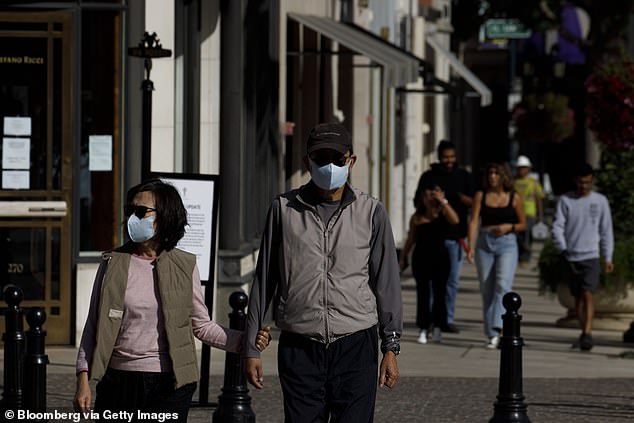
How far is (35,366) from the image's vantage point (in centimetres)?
852

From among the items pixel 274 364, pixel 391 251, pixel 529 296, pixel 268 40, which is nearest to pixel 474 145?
pixel 529 296

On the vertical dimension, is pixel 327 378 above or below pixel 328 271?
below

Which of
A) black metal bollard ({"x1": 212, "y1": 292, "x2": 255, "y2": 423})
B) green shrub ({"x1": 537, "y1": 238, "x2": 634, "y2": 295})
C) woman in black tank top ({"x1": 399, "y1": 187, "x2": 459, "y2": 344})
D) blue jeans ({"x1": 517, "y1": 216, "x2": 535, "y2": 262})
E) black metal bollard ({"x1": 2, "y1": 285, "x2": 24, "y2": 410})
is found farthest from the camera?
blue jeans ({"x1": 517, "y1": 216, "x2": 535, "y2": 262})

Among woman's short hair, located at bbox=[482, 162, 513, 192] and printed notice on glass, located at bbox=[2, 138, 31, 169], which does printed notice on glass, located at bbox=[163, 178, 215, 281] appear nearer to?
printed notice on glass, located at bbox=[2, 138, 31, 169]

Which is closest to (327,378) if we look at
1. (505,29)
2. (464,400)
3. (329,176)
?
(329,176)

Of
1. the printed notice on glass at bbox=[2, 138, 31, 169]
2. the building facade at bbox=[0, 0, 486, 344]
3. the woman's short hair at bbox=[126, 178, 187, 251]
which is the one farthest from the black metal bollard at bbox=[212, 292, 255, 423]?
the printed notice on glass at bbox=[2, 138, 31, 169]

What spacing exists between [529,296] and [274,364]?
8.36m

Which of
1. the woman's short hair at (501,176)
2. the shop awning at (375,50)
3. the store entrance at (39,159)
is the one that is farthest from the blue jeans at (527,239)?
the store entrance at (39,159)

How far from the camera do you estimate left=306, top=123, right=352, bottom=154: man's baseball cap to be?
684 cm

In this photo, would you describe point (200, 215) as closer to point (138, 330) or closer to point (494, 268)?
point (138, 330)

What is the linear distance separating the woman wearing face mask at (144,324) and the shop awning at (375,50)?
39.7ft

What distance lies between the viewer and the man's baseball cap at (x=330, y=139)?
6840 millimetres

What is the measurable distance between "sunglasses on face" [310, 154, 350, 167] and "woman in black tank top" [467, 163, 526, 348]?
812 centimetres

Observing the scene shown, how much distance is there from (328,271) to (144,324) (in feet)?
2.72
